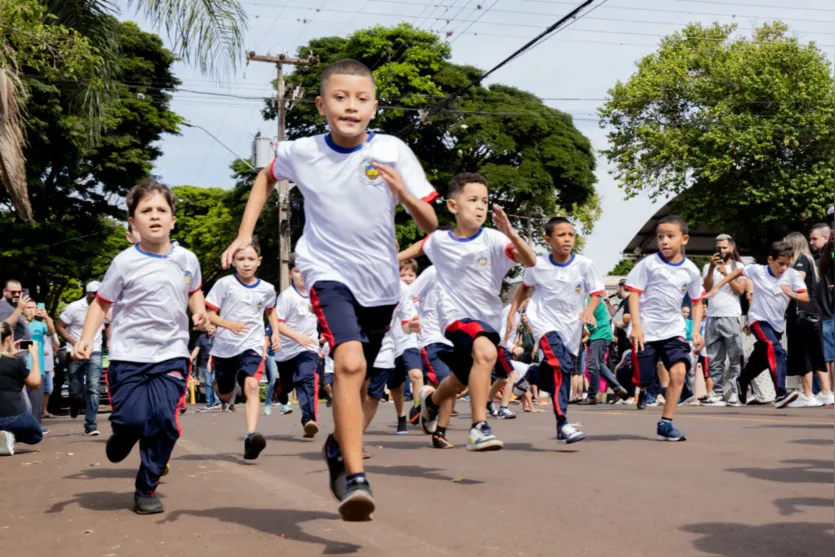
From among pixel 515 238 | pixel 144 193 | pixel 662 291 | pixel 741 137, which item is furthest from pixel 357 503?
pixel 741 137

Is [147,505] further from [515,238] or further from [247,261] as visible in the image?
[247,261]

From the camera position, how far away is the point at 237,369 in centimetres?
1055

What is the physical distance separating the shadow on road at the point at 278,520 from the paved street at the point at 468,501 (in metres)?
0.01

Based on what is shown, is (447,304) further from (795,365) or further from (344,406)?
(795,365)

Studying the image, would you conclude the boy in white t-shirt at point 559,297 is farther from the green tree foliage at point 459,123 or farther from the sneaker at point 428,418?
the green tree foliage at point 459,123

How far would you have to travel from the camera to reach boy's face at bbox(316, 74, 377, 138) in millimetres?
5961

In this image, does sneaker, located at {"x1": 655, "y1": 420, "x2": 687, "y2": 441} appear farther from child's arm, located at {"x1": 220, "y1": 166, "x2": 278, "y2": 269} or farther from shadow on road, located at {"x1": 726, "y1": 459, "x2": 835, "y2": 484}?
child's arm, located at {"x1": 220, "y1": 166, "x2": 278, "y2": 269}

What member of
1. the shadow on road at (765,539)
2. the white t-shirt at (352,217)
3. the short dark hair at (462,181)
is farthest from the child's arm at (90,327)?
the shadow on road at (765,539)

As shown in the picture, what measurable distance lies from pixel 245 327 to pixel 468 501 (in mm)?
3640

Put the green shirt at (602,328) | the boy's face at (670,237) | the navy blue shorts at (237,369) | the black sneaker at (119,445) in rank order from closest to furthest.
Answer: the black sneaker at (119,445), the navy blue shorts at (237,369), the boy's face at (670,237), the green shirt at (602,328)

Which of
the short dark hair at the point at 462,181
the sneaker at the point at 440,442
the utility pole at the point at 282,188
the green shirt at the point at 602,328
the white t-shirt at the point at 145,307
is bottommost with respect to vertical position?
the sneaker at the point at 440,442

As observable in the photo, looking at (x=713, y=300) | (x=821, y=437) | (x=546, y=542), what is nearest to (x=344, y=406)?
(x=546, y=542)

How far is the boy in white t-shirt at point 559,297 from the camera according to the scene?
10211 mm

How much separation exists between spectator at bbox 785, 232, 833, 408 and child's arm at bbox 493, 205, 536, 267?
7693 mm
